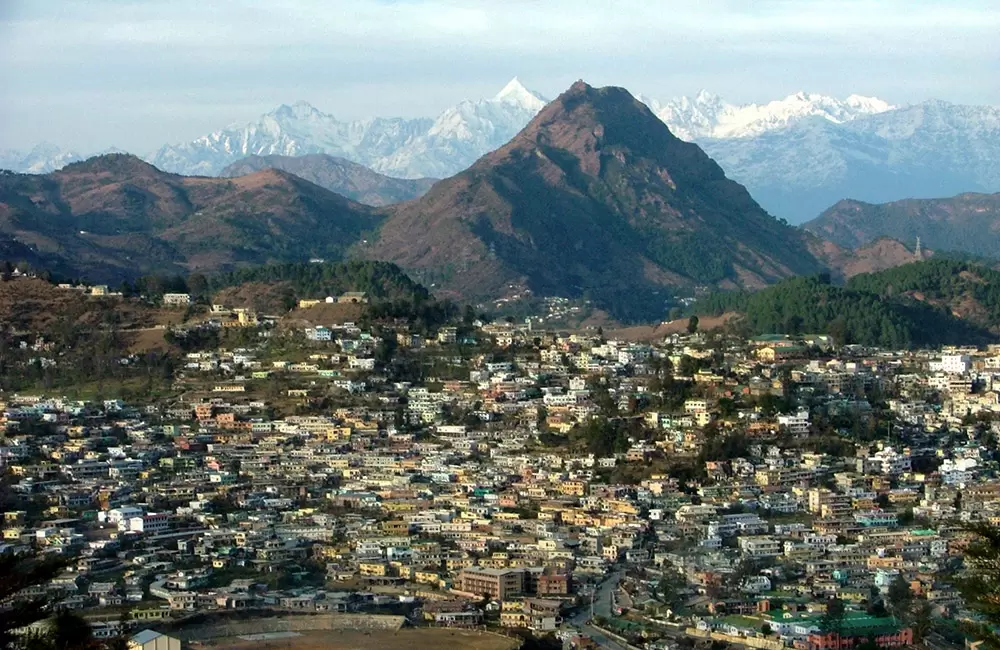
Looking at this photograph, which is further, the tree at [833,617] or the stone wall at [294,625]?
the stone wall at [294,625]

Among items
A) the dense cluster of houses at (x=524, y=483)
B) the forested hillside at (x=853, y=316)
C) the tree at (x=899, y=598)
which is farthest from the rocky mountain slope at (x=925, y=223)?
the tree at (x=899, y=598)

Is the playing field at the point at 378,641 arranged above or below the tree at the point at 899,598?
below

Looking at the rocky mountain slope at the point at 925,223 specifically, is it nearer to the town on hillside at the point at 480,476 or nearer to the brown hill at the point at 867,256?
the brown hill at the point at 867,256

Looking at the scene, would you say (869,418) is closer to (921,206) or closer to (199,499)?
(199,499)

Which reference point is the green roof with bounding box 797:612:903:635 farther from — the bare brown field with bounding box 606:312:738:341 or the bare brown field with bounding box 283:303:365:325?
the bare brown field with bounding box 606:312:738:341

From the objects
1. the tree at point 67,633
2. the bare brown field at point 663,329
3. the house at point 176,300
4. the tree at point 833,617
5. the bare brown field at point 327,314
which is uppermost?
the house at point 176,300
